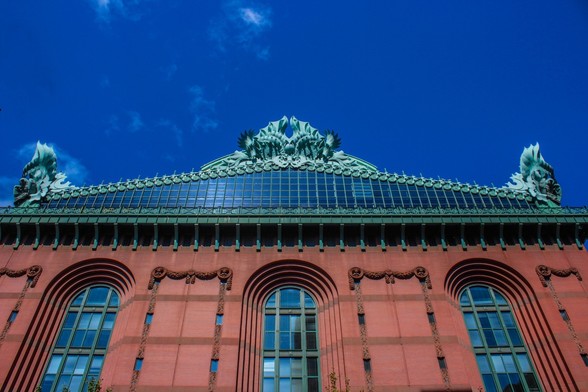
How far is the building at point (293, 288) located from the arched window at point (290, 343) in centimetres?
7

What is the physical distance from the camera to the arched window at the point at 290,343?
2182cm

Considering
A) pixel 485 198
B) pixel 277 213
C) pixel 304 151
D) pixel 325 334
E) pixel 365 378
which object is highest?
pixel 304 151

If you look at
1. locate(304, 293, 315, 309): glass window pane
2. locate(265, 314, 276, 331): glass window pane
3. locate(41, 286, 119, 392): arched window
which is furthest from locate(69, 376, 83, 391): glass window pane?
locate(304, 293, 315, 309): glass window pane

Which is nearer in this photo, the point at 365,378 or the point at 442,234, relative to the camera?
the point at 365,378

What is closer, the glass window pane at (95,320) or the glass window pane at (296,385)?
the glass window pane at (296,385)

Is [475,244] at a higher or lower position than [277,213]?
lower

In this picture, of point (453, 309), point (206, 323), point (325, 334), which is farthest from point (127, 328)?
point (453, 309)

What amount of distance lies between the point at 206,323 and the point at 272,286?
384 centimetres

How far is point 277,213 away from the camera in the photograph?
26.4 metres

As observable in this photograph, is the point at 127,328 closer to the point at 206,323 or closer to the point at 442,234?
the point at 206,323

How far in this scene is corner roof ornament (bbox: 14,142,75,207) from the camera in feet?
92.8

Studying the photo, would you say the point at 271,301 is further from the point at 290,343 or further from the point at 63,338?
the point at 63,338

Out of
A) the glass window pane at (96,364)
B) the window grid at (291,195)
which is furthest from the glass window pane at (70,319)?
the window grid at (291,195)

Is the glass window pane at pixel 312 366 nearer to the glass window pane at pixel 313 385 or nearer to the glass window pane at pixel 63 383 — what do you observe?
the glass window pane at pixel 313 385
